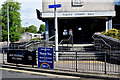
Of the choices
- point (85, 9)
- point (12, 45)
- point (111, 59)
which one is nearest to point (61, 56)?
point (111, 59)

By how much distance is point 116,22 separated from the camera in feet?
145

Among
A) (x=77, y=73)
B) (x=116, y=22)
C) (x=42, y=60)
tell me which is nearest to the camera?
(x=77, y=73)

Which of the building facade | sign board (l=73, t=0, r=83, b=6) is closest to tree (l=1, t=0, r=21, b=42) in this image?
the building facade

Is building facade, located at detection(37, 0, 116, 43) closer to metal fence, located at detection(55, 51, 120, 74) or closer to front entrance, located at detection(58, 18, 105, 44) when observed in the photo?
front entrance, located at detection(58, 18, 105, 44)

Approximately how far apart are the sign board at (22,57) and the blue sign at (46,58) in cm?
64

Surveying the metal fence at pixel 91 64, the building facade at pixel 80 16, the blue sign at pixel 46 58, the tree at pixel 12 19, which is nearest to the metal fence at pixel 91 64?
the metal fence at pixel 91 64

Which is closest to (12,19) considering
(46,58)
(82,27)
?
(82,27)

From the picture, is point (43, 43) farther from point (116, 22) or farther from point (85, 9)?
point (116, 22)

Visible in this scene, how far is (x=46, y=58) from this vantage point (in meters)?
8.77

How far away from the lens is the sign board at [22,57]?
9.45 metres

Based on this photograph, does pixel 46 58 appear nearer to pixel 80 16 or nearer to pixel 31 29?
pixel 80 16

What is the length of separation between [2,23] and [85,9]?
1977cm

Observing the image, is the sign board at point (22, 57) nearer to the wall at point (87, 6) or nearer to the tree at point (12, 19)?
the wall at point (87, 6)

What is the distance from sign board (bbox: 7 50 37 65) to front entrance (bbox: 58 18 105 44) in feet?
44.2
